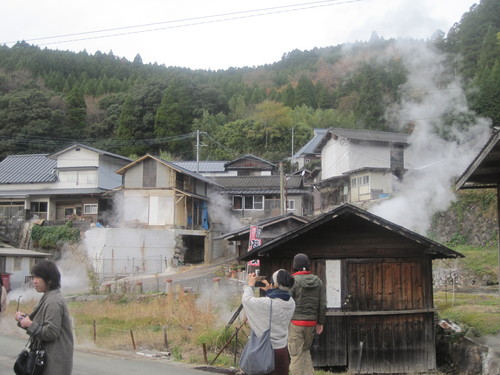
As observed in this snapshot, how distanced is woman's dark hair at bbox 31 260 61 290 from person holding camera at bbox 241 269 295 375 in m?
2.00

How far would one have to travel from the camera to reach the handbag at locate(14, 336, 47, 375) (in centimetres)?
407

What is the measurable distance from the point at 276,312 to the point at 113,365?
5.57 meters

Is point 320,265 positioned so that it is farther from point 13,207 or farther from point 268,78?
point 268,78

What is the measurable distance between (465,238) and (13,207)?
32.4m

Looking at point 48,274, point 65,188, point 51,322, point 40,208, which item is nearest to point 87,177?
point 65,188

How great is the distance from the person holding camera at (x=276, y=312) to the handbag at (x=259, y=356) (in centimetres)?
8

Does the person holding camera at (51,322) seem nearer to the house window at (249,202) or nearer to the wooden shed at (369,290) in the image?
the wooden shed at (369,290)

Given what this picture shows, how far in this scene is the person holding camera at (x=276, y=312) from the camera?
5410 millimetres

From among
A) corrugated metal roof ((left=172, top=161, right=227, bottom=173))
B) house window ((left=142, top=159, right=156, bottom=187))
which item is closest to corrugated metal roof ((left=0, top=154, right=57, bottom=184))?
house window ((left=142, top=159, right=156, bottom=187))

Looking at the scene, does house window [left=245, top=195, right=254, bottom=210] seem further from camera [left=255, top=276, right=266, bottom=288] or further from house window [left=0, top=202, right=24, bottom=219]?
camera [left=255, top=276, right=266, bottom=288]

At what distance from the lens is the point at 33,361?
13.4ft

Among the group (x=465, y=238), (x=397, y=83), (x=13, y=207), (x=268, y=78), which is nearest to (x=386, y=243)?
(x=465, y=238)

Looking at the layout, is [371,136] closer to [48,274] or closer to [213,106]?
[213,106]

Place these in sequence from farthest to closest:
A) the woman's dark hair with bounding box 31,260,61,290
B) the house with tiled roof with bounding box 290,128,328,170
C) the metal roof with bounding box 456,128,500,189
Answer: the house with tiled roof with bounding box 290,128,328,170
the metal roof with bounding box 456,128,500,189
the woman's dark hair with bounding box 31,260,61,290
